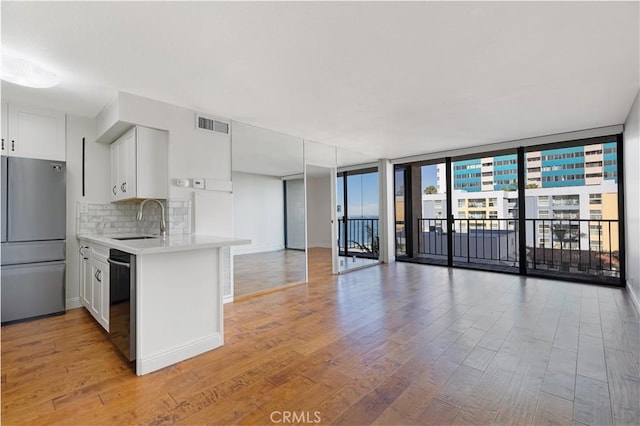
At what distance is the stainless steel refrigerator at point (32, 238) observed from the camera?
2951 mm

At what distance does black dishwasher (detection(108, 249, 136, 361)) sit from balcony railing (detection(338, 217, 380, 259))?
14.9 feet

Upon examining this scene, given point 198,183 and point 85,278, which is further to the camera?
point 198,183

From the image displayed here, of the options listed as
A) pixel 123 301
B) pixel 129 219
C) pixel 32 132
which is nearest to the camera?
pixel 123 301

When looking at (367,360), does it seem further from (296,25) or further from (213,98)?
(213,98)

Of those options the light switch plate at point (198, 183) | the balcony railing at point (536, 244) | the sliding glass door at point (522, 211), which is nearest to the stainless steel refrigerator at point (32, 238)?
the light switch plate at point (198, 183)

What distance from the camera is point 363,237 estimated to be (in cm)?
664

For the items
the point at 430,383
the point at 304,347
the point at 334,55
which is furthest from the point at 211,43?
the point at 430,383

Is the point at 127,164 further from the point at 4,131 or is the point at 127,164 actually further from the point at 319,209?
the point at 319,209

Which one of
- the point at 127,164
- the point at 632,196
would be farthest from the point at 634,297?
the point at 127,164

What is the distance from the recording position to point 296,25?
1917mm

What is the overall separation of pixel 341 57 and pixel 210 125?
6.49ft

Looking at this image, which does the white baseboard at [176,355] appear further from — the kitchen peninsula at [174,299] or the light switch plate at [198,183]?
the light switch plate at [198,183]

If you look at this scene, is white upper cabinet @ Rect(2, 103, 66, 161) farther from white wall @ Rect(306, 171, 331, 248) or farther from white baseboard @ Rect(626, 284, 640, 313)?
white baseboard @ Rect(626, 284, 640, 313)

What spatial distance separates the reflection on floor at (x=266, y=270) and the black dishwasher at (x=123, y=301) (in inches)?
62.3
